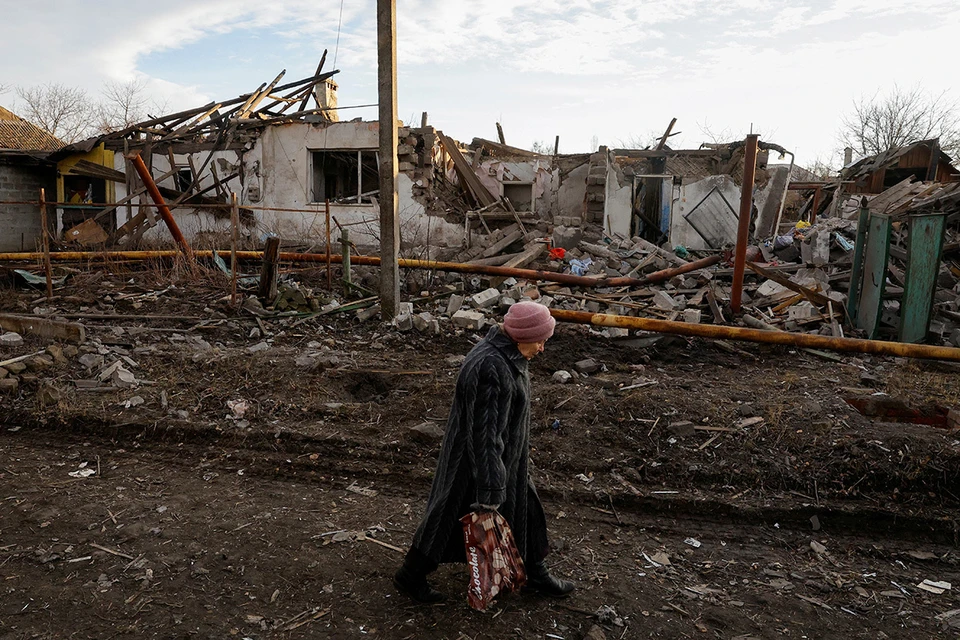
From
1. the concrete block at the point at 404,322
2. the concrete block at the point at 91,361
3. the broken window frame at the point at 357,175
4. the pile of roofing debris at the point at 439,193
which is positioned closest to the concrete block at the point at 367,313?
the concrete block at the point at 404,322

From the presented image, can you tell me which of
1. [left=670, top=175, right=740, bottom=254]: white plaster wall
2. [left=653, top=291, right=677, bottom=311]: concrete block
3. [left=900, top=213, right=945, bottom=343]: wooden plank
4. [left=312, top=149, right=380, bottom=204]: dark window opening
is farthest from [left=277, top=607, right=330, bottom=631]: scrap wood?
[left=670, top=175, right=740, bottom=254]: white plaster wall

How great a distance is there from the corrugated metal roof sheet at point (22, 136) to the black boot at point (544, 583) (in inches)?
884

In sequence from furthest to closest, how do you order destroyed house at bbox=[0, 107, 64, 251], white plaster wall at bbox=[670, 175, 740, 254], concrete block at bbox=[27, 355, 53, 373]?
destroyed house at bbox=[0, 107, 64, 251]
white plaster wall at bbox=[670, 175, 740, 254]
concrete block at bbox=[27, 355, 53, 373]

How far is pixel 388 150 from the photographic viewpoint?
8281 mm

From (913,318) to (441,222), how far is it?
974 cm

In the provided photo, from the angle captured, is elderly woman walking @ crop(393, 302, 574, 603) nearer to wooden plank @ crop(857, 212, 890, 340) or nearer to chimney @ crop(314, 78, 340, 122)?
wooden plank @ crop(857, 212, 890, 340)

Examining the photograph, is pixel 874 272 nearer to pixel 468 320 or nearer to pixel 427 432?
pixel 468 320

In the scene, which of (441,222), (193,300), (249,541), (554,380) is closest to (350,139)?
(441,222)

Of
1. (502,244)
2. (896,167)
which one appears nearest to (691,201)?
(502,244)

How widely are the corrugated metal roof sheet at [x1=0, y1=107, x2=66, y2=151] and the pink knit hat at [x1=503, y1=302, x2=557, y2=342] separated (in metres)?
22.3

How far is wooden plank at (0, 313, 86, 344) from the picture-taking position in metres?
7.35

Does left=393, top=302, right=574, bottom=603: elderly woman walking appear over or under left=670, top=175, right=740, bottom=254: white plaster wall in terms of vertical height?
under

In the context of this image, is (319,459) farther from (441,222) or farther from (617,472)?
(441,222)

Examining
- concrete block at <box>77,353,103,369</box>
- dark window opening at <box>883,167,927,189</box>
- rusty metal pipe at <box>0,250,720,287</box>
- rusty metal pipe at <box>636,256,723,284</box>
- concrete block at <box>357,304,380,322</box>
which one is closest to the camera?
concrete block at <box>77,353,103,369</box>
